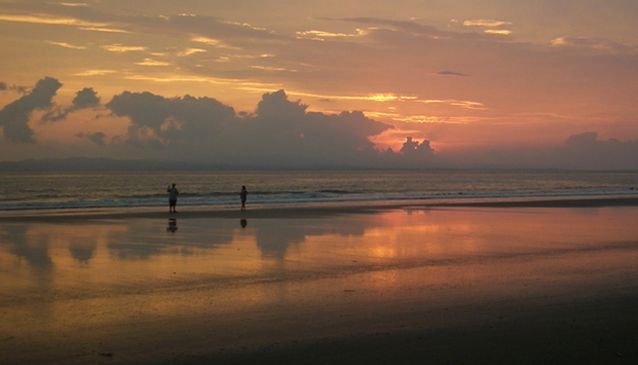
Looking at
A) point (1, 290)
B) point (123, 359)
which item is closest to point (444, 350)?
point (123, 359)

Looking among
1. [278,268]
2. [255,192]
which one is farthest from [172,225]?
[255,192]

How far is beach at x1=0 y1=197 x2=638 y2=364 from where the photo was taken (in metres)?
7.34

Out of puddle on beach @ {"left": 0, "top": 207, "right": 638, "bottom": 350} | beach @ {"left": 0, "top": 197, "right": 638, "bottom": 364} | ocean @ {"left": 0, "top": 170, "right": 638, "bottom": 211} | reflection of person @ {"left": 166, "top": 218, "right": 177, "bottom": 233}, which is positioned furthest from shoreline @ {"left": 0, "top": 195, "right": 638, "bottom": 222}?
beach @ {"left": 0, "top": 197, "right": 638, "bottom": 364}

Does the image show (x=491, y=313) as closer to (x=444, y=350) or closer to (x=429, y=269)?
(x=444, y=350)

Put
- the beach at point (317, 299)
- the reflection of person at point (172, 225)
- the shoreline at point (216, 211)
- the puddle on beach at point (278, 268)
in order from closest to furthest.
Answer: the beach at point (317, 299) → the puddle on beach at point (278, 268) → the reflection of person at point (172, 225) → the shoreline at point (216, 211)

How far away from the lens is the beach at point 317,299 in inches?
289

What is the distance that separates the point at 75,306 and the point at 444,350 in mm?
5826

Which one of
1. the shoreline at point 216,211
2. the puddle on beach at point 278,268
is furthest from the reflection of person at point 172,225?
the shoreline at point 216,211

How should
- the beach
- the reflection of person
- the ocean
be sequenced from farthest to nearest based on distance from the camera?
the ocean, the reflection of person, the beach

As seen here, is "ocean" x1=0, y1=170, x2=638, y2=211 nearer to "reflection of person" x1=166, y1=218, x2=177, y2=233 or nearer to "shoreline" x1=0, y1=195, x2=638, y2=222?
"shoreline" x1=0, y1=195, x2=638, y2=222

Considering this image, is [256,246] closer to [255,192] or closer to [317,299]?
[317,299]

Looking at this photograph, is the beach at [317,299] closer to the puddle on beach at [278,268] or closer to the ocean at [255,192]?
the puddle on beach at [278,268]

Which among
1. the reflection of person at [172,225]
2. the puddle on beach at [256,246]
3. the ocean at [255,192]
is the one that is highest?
the puddle on beach at [256,246]

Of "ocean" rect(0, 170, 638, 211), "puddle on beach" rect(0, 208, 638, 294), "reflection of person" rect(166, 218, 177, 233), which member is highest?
"puddle on beach" rect(0, 208, 638, 294)
